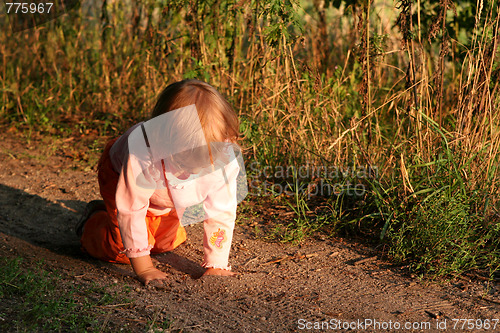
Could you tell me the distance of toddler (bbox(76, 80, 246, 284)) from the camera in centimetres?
216

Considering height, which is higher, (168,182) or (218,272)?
(168,182)

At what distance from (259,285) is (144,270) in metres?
0.53

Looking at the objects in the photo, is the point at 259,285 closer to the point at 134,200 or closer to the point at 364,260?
the point at 364,260

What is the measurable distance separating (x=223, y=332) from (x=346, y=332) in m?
0.48

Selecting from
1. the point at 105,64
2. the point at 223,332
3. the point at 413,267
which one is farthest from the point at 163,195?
the point at 105,64

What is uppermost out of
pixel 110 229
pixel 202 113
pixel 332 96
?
pixel 202 113

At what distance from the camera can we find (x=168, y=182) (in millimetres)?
2486

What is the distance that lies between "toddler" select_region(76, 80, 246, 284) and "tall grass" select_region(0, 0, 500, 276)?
636 mm
